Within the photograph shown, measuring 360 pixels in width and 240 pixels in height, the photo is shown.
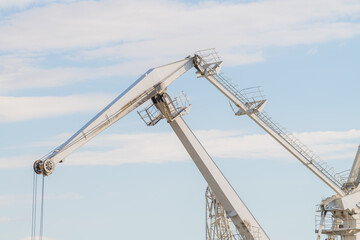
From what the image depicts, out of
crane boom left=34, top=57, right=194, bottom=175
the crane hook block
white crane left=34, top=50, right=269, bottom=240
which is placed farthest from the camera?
white crane left=34, top=50, right=269, bottom=240

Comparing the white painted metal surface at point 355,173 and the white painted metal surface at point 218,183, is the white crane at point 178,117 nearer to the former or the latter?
the white painted metal surface at point 218,183

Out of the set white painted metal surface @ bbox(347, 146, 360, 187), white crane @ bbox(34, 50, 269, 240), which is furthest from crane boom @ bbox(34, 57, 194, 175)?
white painted metal surface @ bbox(347, 146, 360, 187)

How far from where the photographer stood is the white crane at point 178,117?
42.8 m

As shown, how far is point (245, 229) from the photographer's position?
46.6 meters

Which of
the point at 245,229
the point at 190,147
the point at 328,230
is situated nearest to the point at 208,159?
the point at 190,147

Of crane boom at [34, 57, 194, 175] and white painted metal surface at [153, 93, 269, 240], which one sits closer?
crane boom at [34, 57, 194, 175]

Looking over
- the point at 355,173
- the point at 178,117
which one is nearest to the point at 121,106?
the point at 178,117

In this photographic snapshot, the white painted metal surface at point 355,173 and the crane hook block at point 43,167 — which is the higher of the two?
the white painted metal surface at point 355,173

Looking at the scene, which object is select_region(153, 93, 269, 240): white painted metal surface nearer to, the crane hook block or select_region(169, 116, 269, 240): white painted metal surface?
select_region(169, 116, 269, 240): white painted metal surface

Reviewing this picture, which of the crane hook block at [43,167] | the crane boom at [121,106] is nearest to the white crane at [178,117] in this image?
the crane boom at [121,106]

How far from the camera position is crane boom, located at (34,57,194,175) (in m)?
38.5

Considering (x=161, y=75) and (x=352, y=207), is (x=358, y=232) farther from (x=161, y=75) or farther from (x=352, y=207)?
(x=161, y=75)

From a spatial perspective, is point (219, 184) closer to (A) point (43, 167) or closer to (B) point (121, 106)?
(B) point (121, 106)

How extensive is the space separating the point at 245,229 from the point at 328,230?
492 cm
